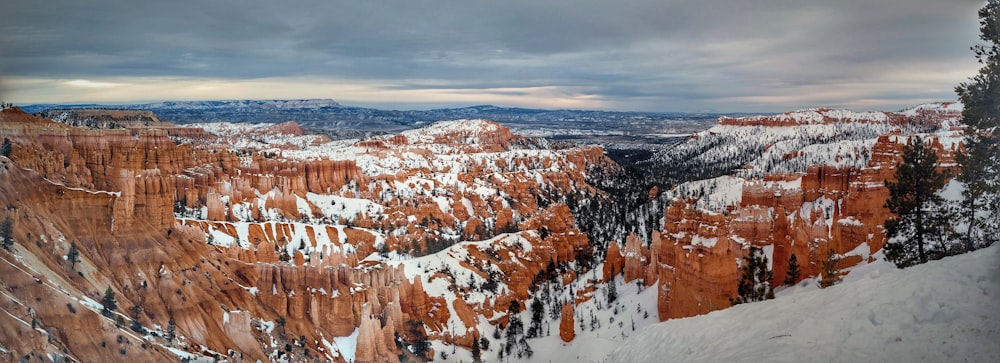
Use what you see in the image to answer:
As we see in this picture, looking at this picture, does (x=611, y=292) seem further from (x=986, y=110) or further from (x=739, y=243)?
(x=986, y=110)

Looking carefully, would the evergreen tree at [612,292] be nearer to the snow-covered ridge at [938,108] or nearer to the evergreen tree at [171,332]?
the evergreen tree at [171,332]

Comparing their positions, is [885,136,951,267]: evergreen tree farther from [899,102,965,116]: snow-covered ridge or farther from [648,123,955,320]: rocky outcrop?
[899,102,965,116]: snow-covered ridge

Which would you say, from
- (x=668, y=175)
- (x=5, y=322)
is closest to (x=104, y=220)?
(x=5, y=322)

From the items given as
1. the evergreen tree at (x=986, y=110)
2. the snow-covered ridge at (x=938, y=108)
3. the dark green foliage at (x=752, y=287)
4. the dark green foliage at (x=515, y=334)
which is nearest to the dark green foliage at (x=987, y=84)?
the evergreen tree at (x=986, y=110)

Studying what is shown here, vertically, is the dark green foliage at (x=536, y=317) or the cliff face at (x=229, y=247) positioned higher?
the cliff face at (x=229, y=247)

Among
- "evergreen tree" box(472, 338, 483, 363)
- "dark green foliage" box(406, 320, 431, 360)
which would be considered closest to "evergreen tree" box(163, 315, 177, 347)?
"dark green foliage" box(406, 320, 431, 360)

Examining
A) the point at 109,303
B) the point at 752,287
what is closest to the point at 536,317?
the point at 752,287
